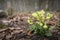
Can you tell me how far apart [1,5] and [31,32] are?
105 inches

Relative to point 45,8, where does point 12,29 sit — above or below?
below

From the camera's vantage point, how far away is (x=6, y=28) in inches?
125

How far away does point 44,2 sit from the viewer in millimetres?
5184

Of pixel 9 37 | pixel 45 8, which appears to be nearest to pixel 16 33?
pixel 9 37

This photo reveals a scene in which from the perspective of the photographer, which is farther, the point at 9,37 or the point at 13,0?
the point at 13,0

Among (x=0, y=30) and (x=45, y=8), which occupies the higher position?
(x=45, y=8)

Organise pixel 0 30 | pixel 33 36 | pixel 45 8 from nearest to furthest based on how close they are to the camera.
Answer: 1. pixel 33 36
2. pixel 0 30
3. pixel 45 8

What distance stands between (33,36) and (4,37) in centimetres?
47

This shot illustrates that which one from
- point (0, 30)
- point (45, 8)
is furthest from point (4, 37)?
point (45, 8)

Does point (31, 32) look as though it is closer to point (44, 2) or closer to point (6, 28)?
point (6, 28)

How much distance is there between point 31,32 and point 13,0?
2.55 m

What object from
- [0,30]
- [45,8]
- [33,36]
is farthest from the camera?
[45,8]

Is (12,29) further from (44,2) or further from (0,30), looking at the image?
(44,2)

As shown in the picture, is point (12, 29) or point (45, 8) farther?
point (45, 8)
